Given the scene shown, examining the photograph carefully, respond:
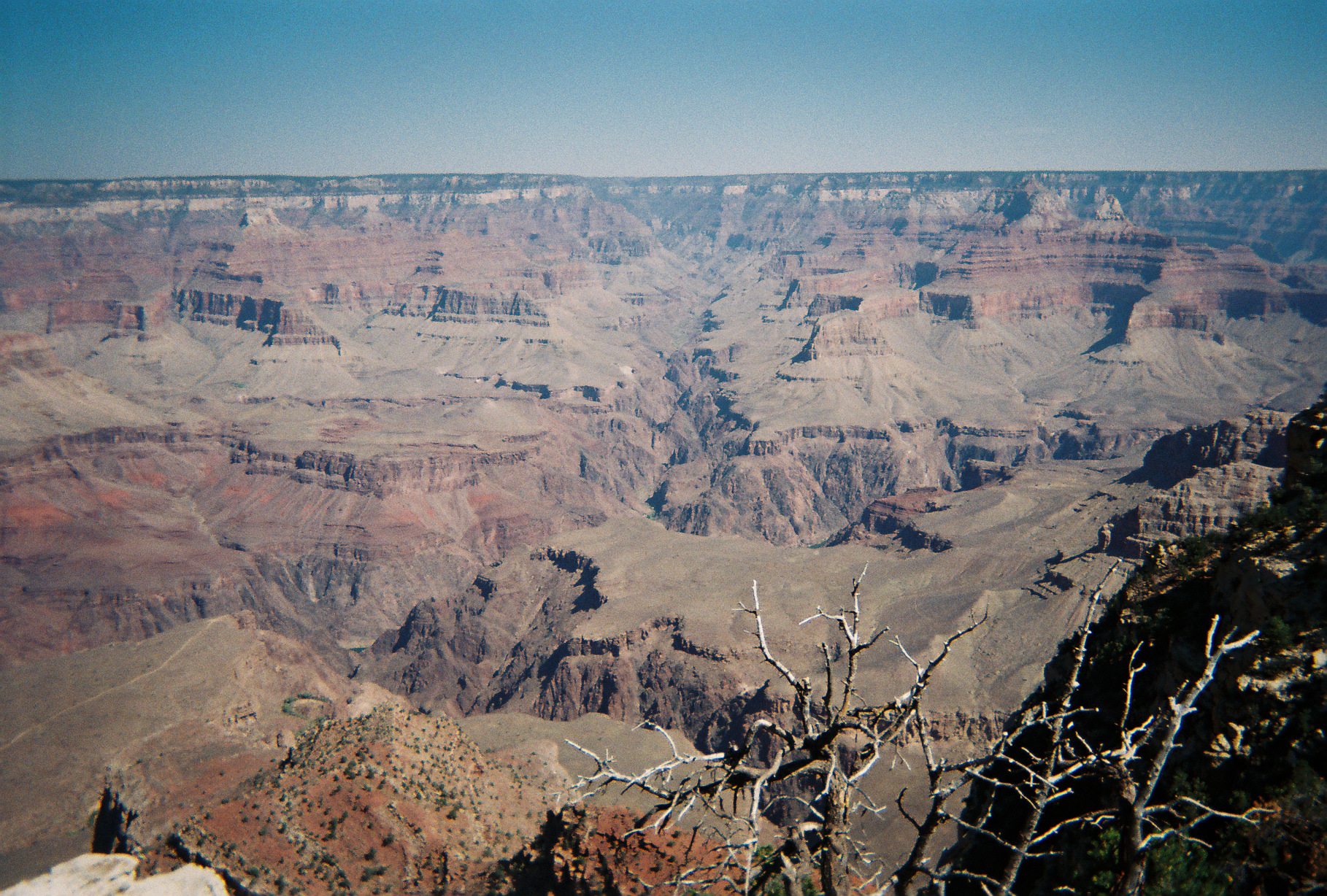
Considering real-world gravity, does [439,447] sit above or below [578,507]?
above

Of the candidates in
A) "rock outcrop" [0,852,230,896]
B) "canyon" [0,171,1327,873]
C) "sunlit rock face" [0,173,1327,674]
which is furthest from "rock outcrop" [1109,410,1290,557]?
"rock outcrop" [0,852,230,896]

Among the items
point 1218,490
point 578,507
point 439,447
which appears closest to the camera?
point 1218,490

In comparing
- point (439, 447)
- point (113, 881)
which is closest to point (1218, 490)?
point (113, 881)

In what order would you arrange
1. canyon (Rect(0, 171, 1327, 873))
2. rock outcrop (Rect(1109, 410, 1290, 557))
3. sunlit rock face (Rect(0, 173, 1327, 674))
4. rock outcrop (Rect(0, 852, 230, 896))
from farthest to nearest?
sunlit rock face (Rect(0, 173, 1327, 674)) < rock outcrop (Rect(1109, 410, 1290, 557)) < canyon (Rect(0, 171, 1327, 873)) < rock outcrop (Rect(0, 852, 230, 896))

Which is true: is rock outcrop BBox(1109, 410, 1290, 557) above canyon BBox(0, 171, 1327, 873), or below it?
above

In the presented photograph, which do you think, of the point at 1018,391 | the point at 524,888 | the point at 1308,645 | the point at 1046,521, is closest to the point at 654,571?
the point at 1046,521

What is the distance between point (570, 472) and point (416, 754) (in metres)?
113

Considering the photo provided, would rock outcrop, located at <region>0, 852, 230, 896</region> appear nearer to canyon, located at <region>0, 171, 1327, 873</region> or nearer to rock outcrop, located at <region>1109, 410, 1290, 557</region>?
canyon, located at <region>0, 171, 1327, 873</region>

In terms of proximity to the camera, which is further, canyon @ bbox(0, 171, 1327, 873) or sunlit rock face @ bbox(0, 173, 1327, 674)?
sunlit rock face @ bbox(0, 173, 1327, 674)

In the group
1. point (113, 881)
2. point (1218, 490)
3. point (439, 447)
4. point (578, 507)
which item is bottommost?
point (578, 507)

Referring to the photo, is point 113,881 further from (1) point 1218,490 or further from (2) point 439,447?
(2) point 439,447

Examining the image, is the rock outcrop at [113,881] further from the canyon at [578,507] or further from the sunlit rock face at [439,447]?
the sunlit rock face at [439,447]

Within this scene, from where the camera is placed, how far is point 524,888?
985 inches

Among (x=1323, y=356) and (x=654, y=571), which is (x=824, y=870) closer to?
(x=654, y=571)
